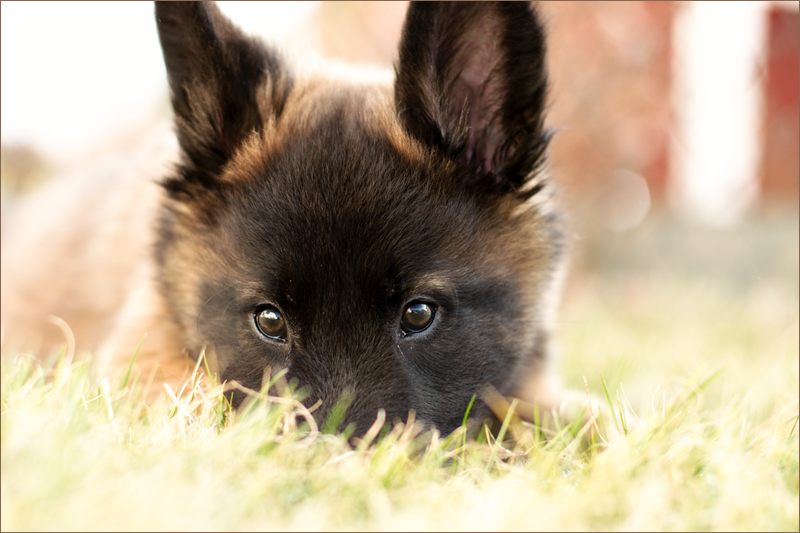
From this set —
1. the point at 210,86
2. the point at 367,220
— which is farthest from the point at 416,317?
the point at 210,86

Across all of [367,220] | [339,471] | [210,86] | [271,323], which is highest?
[210,86]

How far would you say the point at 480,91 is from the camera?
7.09 feet

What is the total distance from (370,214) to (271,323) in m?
0.43

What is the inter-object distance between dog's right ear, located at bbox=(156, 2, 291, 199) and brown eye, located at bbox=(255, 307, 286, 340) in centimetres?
53

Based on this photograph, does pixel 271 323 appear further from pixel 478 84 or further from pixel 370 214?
pixel 478 84

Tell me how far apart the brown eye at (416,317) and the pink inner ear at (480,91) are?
0.55 metres

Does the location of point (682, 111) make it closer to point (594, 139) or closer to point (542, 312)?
point (594, 139)

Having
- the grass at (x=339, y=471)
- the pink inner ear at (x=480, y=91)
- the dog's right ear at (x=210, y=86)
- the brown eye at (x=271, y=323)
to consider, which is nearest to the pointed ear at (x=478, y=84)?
the pink inner ear at (x=480, y=91)

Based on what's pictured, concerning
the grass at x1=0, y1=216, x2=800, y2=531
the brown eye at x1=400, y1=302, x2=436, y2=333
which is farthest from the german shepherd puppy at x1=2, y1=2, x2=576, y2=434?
the grass at x1=0, y1=216, x2=800, y2=531

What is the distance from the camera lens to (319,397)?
175 cm

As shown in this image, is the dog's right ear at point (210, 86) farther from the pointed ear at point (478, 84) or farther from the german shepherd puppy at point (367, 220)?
the pointed ear at point (478, 84)

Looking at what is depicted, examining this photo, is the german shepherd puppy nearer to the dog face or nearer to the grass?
the dog face

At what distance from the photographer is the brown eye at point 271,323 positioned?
1.94m

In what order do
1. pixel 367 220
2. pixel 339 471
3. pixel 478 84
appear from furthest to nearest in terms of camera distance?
pixel 478 84 < pixel 367 220 < pixel 339 471
